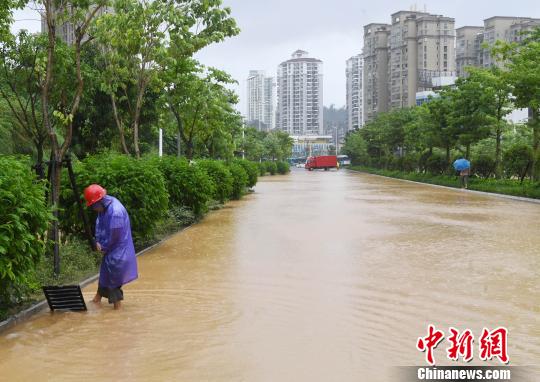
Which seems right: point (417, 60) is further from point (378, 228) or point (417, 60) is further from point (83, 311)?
point (83, 311)

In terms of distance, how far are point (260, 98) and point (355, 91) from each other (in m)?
22.7

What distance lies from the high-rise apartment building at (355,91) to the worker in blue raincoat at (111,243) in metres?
141

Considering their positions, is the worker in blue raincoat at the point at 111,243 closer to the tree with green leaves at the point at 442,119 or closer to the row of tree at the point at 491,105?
the row of tree at the point at 491,105

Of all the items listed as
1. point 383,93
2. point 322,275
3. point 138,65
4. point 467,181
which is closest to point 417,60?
point 383,93

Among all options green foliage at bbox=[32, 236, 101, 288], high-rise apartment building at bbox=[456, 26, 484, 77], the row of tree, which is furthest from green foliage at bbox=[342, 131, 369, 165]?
green foliage at bbox=[32, 236, 101, 288]

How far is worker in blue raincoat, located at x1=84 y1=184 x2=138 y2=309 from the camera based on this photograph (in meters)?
6.80

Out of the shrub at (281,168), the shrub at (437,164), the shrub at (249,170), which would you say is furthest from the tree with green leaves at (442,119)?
the shrub at (281,168)

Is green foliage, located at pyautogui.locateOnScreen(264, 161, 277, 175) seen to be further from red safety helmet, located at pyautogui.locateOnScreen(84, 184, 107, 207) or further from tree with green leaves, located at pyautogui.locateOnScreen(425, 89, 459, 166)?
red safety helmet, located at pyautogui.locateOnScreen(84, 184, 107, 207)

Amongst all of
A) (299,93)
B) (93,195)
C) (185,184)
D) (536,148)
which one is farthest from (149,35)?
(299,93)

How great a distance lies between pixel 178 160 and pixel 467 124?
20.3 m

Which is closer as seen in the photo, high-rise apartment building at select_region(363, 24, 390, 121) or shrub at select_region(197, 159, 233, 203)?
shrub at select_region(197, 159, 233, 203)

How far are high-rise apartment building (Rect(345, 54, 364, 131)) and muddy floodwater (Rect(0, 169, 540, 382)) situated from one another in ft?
447

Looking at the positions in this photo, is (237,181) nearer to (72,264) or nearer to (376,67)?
(72,264)

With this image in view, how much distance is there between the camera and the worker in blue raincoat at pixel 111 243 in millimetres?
6805
